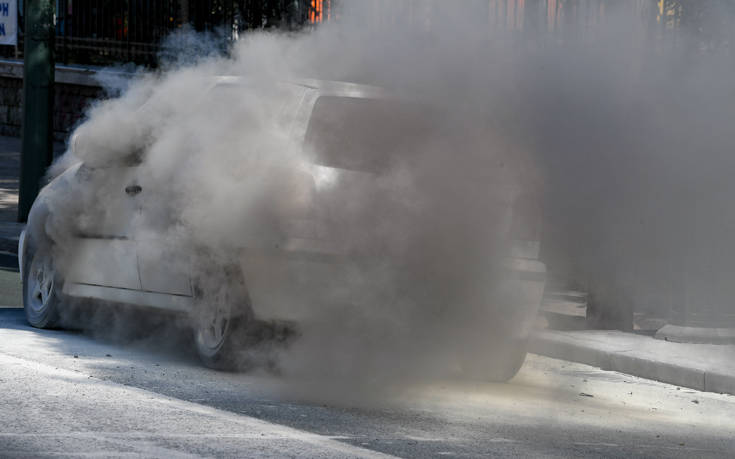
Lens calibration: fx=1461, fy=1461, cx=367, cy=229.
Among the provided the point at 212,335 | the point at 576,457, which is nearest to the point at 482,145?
the point at 212,335

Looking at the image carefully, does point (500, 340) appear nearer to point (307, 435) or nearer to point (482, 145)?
point (482, 145)

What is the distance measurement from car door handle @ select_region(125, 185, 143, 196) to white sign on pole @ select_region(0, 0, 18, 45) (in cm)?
1383

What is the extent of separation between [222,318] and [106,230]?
1.22 meters

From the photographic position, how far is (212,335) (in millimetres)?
7500

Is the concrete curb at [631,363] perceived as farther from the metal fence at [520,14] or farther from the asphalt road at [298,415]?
the metal fence at [520,14]

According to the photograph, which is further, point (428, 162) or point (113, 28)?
point (113, 28)

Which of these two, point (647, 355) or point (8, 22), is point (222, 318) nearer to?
point (647, 355)

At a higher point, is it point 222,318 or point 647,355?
point 222,318

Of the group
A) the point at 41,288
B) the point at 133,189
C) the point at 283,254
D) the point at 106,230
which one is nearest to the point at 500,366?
the point at 283,254

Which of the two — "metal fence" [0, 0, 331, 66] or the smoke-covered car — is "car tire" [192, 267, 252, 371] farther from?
"metal fence" [0, 0, 331, 66]

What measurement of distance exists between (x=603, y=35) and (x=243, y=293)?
94.3 inches

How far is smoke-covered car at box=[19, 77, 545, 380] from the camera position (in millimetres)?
7059

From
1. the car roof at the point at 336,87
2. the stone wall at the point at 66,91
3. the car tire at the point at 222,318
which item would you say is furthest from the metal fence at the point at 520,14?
the stone wall at the point at 66,91

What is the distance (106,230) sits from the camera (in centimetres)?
824
